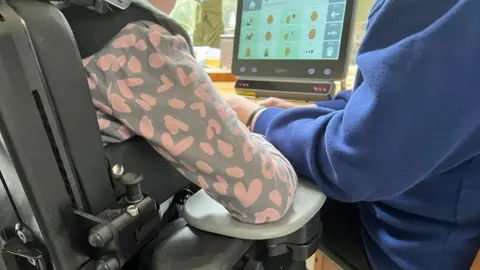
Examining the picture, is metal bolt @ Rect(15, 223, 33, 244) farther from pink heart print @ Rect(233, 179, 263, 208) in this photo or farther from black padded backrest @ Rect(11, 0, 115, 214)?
pink heart print @ Rect(233, 179, 263, 208)

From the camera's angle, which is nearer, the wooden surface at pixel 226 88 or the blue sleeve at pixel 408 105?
the blue sleeve at pixel 408 105

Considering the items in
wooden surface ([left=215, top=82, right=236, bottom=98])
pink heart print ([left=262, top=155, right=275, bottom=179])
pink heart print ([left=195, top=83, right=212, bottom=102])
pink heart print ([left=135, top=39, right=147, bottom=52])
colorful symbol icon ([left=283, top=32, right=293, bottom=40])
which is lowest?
wooden surface ([left=215, top=82, right=236, bottom=98])

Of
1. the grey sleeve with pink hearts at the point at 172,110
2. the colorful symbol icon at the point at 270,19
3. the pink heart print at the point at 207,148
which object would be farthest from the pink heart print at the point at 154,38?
the colorful symbol icon at the point at 270,19

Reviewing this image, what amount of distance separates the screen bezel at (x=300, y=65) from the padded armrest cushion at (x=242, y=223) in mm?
594

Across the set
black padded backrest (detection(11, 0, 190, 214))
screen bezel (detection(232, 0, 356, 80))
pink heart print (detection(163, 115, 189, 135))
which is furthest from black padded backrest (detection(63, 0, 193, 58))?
screen bezel (detection(232, 0, 356, 80))

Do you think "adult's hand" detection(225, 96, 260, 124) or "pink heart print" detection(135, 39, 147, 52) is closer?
"pink heart print" detection(135, 39, 147, 52)

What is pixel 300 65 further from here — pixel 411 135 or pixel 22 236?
pixel 22 236

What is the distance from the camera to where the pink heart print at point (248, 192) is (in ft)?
1.53

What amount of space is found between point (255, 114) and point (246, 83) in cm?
55

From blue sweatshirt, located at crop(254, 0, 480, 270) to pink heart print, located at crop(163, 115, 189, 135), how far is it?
200 mm

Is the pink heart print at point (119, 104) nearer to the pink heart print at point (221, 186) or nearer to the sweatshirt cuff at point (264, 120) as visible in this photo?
the pink heart print at point (221, 186)

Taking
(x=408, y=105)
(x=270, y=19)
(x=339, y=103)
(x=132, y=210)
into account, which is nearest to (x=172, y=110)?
(x=132, y=210)

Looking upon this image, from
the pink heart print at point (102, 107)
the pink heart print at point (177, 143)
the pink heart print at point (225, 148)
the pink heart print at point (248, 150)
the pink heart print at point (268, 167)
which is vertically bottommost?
the pink heart print at point (268, 167)

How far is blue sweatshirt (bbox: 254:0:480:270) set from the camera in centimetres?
44
